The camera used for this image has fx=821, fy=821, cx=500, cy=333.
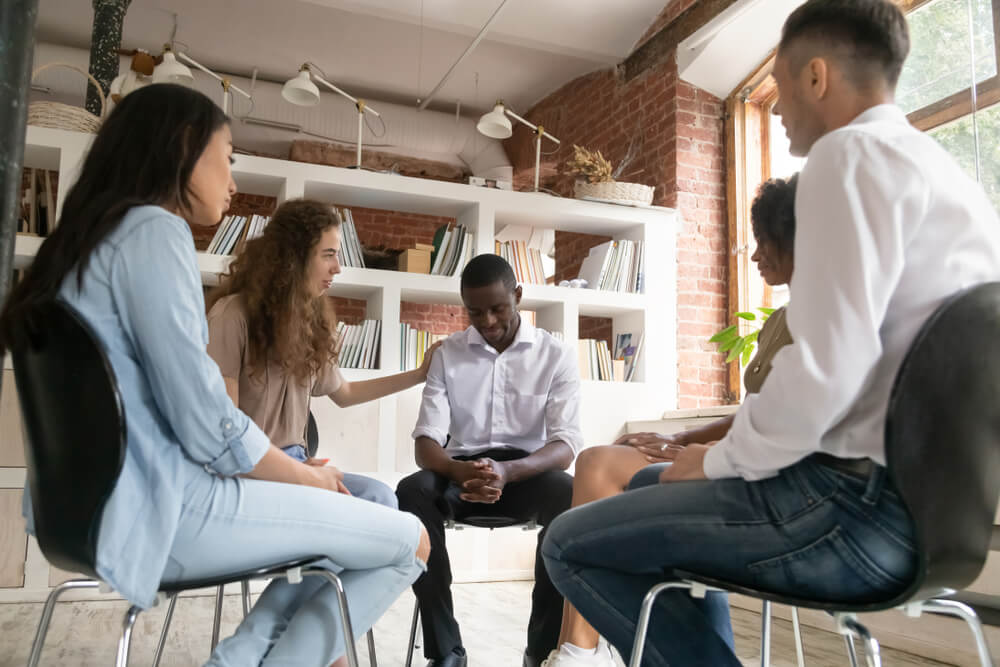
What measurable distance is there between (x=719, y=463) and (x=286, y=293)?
1.19m

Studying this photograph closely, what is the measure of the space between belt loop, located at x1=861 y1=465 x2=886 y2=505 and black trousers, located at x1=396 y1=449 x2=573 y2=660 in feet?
4.10

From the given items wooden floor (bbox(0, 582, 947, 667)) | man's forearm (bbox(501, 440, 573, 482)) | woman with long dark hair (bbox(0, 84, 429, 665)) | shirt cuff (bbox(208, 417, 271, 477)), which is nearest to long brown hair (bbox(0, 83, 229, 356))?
woman with long dark hair (bbox(0, 84, 429, 665))

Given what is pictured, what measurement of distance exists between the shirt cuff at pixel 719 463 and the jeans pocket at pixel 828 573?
12cm

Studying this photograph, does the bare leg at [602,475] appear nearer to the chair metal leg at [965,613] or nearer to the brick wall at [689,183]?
the chair metal leg at [965,613]

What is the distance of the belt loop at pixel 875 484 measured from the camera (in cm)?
97

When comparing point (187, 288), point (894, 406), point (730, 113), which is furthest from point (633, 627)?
point (730, 113)

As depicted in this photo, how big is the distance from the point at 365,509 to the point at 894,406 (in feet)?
2.62

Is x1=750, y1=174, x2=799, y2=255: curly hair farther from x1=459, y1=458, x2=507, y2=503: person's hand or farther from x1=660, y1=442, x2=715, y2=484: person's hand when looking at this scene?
x1=459, y1=458, x2=507, y2=503: person's hand

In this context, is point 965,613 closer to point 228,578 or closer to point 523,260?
point 228,578

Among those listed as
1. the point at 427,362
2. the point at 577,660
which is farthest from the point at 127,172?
the point at 427,362

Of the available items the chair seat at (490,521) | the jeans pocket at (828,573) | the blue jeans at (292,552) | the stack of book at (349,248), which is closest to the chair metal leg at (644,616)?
the jeans pocket at (828,573)

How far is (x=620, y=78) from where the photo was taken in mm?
5699

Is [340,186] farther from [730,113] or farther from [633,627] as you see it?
[633,627]

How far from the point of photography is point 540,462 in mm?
2371
